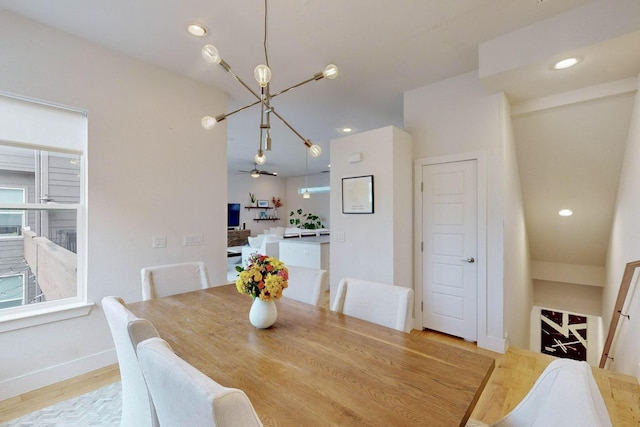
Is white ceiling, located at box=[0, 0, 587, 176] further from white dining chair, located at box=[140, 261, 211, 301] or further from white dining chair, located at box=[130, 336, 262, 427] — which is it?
white dining chair, located at box=[130, 336, 262, 427]

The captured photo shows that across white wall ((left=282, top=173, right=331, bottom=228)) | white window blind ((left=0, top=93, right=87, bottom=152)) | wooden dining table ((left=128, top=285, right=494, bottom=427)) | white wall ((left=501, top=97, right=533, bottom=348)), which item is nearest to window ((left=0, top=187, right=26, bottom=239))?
white window blind ((left=0, top=93, right=87, bottom=152))

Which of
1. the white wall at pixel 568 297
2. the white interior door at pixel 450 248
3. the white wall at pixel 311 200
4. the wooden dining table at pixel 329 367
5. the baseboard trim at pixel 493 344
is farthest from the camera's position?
the white wall at pixel 311 200

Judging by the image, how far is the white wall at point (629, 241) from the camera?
2.49m

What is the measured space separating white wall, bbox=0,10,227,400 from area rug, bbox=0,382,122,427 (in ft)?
1.26

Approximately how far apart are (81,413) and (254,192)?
8.52 m

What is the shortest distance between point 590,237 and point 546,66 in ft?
9.91

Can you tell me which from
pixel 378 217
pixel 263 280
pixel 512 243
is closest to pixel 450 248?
pixel 512 243

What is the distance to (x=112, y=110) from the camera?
265cm

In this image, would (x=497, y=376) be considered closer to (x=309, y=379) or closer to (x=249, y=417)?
(x=309, y=379)

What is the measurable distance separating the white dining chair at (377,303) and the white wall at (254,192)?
823 cm

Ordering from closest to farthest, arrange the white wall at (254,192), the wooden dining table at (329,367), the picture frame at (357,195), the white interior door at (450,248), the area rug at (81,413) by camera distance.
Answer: the wooden dining table at (329,367) → the area rug at (81,413) → the white interior door at (450,248) → the picture frame at (357,195) → the white wall at (254,192)

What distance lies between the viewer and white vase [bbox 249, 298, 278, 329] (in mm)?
1498

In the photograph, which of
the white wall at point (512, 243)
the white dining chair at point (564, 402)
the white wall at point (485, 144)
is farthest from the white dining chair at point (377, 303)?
the white wall at point (512, 243)

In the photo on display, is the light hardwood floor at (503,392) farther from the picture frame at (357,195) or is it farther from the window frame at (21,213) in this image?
the picture frame at (357,195)
